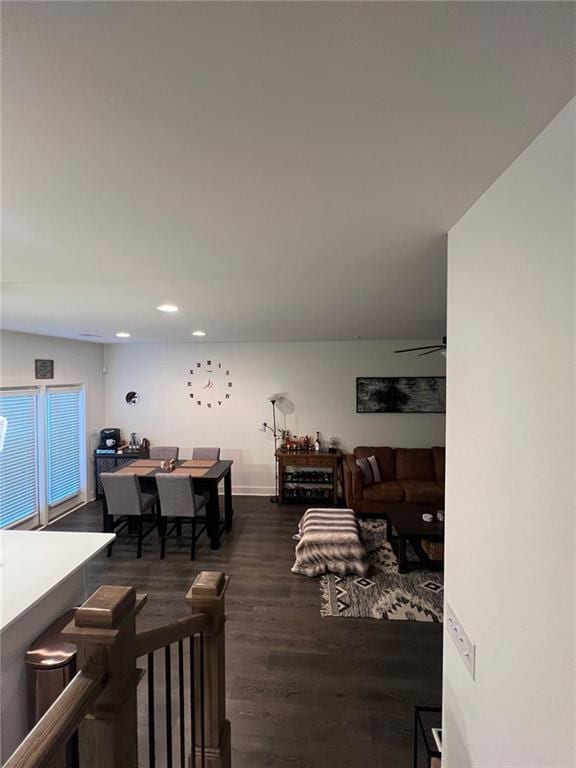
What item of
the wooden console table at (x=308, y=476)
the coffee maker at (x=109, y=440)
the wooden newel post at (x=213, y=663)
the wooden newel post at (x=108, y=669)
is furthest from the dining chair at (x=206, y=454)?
the wooden newel post at (x=108, y=669)

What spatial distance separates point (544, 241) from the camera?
0.76 meters

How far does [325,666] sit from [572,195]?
2938 mm

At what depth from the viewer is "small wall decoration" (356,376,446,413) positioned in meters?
5.61

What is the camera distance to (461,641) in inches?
47.4

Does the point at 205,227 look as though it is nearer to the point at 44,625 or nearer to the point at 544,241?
the point at 544,241

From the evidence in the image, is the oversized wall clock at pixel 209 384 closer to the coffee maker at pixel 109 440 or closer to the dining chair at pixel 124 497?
the coffee maker at pixel 109 440

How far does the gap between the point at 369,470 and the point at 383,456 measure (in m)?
0.43

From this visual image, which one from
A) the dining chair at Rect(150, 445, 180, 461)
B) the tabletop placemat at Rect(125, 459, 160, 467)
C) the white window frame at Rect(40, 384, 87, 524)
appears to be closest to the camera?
the white window frame at Rect(40, 384, 87, 524)

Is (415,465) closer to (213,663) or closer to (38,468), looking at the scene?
(213,663)

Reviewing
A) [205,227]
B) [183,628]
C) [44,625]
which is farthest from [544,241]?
[44,625]

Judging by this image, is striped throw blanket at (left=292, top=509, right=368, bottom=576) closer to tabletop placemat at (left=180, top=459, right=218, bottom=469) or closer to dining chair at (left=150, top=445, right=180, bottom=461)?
tabletop placemat at (left=180, top=459, right=218, bottom=469)

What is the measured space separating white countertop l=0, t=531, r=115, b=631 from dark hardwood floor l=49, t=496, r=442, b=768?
1.23m

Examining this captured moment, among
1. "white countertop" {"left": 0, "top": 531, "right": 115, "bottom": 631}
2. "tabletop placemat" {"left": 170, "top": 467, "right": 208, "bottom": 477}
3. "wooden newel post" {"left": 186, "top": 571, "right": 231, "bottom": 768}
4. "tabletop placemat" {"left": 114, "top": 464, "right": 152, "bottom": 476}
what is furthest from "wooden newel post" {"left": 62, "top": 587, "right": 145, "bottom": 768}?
"tabletop placemat" {"left": 114, "top": 464, "right": 152, "bottom": 476}

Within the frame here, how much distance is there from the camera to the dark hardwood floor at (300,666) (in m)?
1.87
